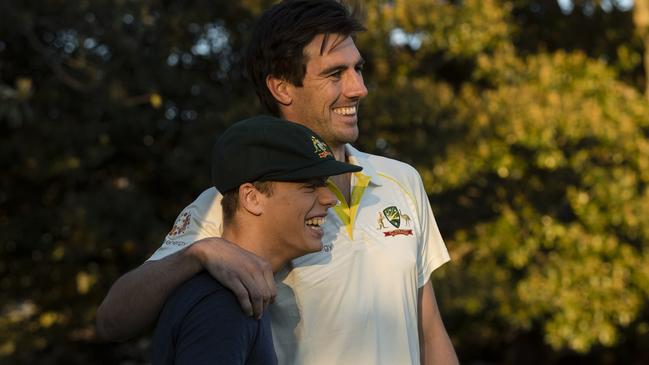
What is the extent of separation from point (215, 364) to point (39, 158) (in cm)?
886

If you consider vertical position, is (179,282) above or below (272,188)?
below

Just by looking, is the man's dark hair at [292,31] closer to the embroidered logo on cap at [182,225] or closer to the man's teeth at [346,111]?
the man's teeth at [346,111]

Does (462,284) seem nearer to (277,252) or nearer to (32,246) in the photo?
(32,246)

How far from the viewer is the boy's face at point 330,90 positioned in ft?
10.2

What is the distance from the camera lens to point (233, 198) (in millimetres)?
2594

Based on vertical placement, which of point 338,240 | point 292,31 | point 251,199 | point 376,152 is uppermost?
point 292,31

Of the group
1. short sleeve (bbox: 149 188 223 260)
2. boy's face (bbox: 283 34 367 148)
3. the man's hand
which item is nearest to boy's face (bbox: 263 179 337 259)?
Answer: the man's hand

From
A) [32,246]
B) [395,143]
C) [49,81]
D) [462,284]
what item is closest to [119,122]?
[49,81]

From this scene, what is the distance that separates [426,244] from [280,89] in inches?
25.4

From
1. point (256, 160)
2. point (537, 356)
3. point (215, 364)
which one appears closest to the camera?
point (215, 364)

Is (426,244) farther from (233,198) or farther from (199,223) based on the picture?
(233,198)

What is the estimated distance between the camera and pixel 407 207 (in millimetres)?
3201

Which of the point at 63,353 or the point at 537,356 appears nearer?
the point at 63,353

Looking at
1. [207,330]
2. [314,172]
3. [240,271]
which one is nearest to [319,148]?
[314,172]
